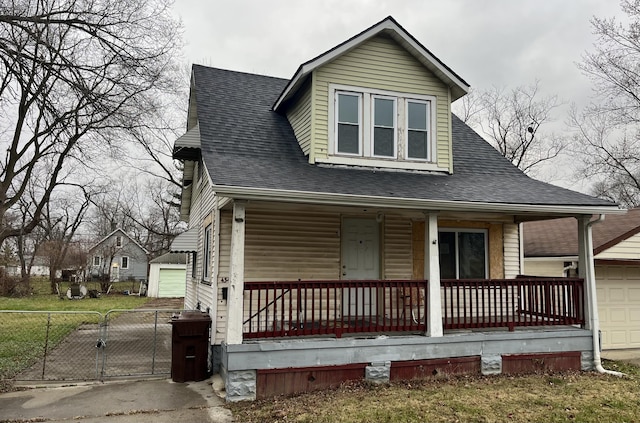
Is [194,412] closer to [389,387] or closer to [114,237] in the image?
[389,387]

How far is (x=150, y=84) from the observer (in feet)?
29.9

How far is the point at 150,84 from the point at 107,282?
23.4 m

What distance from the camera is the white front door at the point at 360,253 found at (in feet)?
29.5

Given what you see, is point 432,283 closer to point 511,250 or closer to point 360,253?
point 360,253

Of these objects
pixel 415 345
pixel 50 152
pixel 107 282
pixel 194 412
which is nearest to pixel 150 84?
pixel 194 412

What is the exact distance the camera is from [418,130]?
9.48 m

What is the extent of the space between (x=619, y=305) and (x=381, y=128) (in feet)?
23.9

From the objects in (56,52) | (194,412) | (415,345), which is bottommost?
(194,412)

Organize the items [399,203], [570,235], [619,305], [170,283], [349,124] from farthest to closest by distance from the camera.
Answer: [170,283] < [570,235] < [619,305] < [349,124] < [399,203]

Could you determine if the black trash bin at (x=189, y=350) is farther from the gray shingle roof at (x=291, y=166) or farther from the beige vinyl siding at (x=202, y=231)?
the gray shingle roof at (x=291, y=166)

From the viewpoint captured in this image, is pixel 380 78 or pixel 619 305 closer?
pixel 380 78

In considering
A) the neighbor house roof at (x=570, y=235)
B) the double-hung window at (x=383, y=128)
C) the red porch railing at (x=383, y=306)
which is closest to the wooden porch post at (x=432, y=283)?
the red porch railing at (x=383, y=306)

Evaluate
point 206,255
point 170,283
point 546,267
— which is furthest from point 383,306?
point 170,283

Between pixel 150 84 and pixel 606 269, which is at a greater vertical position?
pixel 150 84
